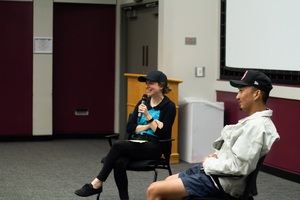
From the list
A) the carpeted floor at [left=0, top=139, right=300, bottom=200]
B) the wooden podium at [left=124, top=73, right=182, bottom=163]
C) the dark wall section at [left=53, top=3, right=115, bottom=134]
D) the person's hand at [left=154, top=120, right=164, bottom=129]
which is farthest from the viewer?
the dark wall section at [left=53, top=3, right=115, bottom=134]

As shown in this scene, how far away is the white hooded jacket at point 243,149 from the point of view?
3.64 meters

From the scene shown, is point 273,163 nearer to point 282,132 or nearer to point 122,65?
point 282,132

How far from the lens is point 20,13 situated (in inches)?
365

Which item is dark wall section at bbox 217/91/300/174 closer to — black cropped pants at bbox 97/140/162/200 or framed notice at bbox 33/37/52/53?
black cropped pants at bbox 97/140/162/200

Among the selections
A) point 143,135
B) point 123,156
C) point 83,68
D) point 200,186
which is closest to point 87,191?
point 123,156

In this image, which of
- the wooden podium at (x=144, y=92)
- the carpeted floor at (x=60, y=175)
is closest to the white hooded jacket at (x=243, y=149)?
the carpeted floor at (x=60, y=175)

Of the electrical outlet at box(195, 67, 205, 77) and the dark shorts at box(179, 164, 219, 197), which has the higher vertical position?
the electrical outlet at box(195, 67, 205, 77)

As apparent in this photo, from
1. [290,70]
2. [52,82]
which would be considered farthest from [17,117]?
[290,70]

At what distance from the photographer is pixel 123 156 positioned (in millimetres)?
5270

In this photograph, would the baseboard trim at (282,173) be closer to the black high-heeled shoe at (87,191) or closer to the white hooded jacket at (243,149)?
the black high-heeled shoe at (87,191)

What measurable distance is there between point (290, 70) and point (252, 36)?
2.71 ft

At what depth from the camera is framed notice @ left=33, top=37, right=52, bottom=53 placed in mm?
9312

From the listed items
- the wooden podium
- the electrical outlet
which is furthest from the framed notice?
the electrical outlet

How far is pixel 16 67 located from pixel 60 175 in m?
3.06
